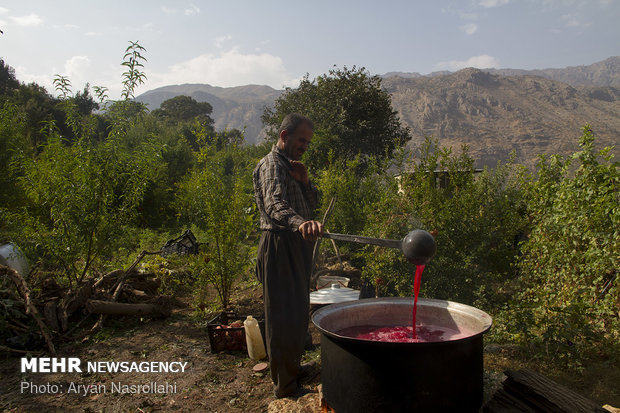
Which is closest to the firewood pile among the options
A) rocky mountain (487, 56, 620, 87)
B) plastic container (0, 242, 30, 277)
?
plastic container (0, 242, 30, 277)

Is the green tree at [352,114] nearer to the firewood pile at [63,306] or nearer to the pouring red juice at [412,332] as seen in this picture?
the firewood pile at [63,306]

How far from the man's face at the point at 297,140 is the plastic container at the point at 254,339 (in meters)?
1.85

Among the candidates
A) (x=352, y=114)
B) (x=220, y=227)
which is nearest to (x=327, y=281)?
(x=220, y=227)

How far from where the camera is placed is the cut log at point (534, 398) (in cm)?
206

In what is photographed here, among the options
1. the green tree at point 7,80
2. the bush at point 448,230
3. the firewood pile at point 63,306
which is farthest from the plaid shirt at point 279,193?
the green tree at point 7,80

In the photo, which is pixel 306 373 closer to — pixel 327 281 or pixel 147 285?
Result: pixel 327 281

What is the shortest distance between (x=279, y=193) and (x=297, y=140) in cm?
50

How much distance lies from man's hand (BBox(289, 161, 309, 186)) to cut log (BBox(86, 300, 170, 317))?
129 inches

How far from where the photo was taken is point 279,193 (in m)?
2.65

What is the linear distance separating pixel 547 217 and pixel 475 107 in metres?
87.3

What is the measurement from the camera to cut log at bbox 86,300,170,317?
4.80 meters

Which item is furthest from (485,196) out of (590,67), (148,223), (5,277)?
(590,67)

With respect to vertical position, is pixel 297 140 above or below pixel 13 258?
above

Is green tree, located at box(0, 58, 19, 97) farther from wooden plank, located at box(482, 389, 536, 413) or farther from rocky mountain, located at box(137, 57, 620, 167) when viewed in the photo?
rocky mountain, located at box(137, 57, 620, 167)
